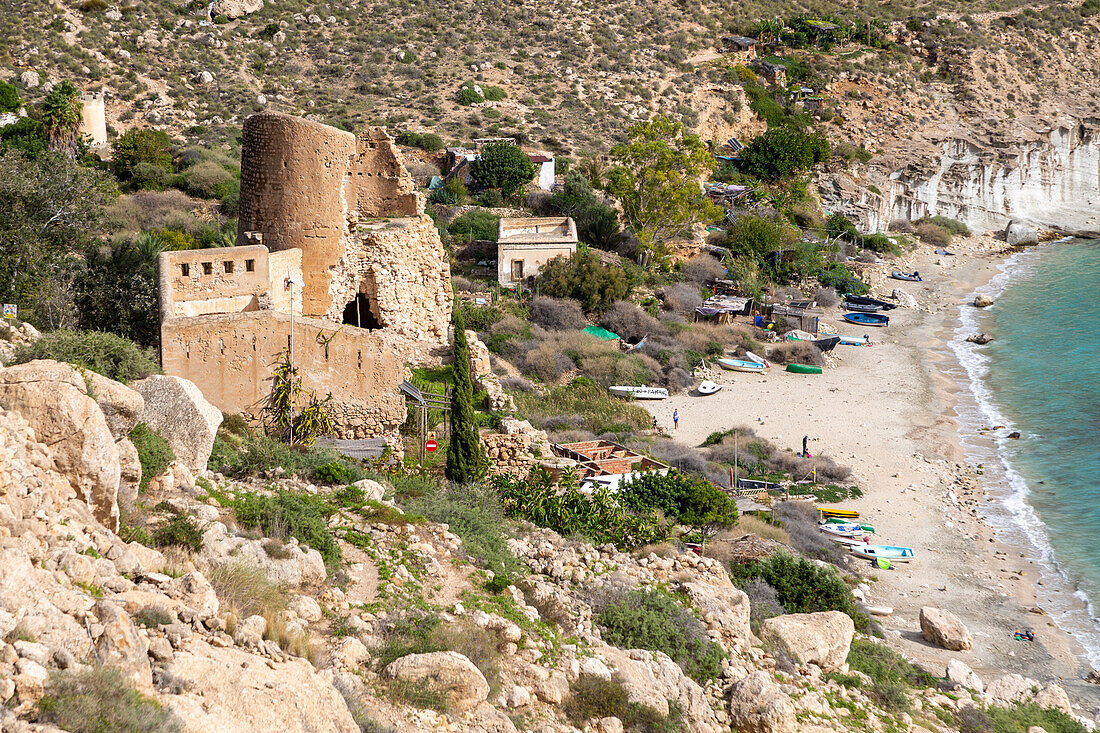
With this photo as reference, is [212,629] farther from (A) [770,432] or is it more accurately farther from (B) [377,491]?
(A) [770,432]

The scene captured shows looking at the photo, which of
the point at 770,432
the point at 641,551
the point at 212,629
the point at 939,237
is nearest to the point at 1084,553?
the point at 770,432

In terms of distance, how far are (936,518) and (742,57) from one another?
51.6 metres

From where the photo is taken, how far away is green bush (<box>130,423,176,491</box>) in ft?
34.3

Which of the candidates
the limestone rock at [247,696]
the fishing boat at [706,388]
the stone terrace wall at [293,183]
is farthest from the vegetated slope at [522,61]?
the limestone rock at [247,696]

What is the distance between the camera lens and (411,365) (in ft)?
64.8

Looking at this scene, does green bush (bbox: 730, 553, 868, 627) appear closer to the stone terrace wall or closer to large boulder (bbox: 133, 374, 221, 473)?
large boulder (bbox: 133, 374, 221, 473)

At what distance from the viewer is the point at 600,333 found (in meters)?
34.8

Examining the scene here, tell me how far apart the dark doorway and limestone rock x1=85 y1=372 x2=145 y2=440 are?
11402 mm

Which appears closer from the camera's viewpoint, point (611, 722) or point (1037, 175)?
point (611, 722)

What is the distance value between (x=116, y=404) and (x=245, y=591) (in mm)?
2275

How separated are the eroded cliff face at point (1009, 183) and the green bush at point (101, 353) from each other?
53.2 metres

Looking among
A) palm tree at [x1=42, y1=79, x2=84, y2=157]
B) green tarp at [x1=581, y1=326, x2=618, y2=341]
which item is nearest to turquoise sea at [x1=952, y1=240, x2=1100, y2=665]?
green tarp at [x1=581, y1=326, x2=618, y2=341]

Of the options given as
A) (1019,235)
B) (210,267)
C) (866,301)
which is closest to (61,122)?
(210,267)

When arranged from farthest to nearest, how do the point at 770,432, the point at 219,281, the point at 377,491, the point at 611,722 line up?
1. the point at 770,432
2. the point at 219,281
3. the point at 377,491
4. the point at 611,722
